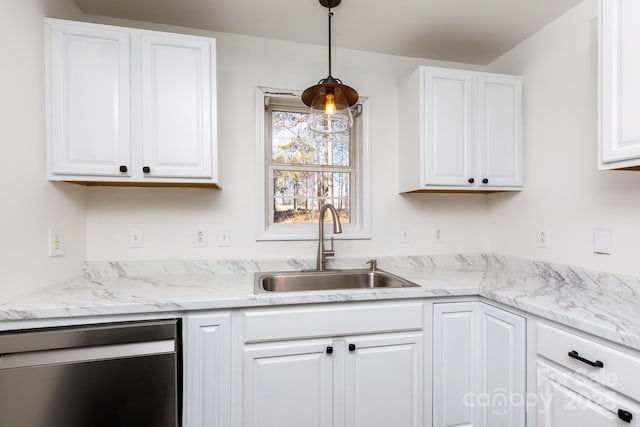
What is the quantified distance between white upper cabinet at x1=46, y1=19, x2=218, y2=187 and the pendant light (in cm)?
53

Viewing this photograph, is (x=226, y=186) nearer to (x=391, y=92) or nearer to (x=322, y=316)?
(x=322, y=316)

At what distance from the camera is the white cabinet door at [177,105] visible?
1.58 m

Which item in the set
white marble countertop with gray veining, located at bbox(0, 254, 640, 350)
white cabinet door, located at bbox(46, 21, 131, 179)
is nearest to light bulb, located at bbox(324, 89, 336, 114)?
white marble countertop with gray veining, located at bbox(0, 254, 640, 350)

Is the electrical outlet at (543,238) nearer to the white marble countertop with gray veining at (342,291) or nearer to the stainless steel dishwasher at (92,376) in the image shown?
the white marble countertop with gray veining at (342,291)

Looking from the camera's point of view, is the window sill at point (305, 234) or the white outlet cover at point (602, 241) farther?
the window sill at point (305, 234)

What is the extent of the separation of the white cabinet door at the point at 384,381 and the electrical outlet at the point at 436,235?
93 centimetres

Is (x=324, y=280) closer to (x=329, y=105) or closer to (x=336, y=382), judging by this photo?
(x=336, y=382)

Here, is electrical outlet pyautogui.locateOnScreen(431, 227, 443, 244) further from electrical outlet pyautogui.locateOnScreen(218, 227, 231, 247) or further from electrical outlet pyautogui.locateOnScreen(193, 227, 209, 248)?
electrical outlet pyautogui.locateOnScreen(193, 227, 209, 248)

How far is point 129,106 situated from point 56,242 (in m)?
0.75

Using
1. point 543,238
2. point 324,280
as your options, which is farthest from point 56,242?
point 543,238

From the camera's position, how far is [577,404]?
3.66ft

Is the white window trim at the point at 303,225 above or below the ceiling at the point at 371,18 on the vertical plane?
below

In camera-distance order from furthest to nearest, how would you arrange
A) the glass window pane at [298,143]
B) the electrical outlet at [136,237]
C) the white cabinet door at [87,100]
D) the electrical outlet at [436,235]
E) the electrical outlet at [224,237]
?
1. the electrical outlet at [436,235]
2. the glass window pane at [298,143]
3. the electrical outlet at [224,237]
4. the electrical outlet at [136,237]
5. the white cabinet door at [87,100]

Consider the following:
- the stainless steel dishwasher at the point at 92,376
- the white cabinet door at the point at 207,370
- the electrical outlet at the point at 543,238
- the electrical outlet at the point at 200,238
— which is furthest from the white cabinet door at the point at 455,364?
the electrical outlet at the point at 200,238
